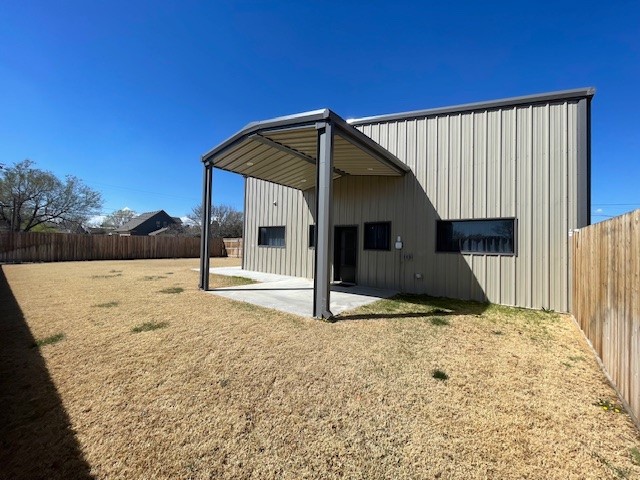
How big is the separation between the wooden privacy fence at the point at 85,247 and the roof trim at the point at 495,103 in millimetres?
18990

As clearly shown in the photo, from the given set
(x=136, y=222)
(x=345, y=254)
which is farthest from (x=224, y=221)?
(x=345, y=254)

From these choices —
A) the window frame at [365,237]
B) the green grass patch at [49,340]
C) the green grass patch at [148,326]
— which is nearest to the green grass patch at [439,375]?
the green grass patch at [148,326]

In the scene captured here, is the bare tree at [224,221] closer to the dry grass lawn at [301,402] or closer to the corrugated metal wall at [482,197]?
the corrugated metal wall at [482,197]

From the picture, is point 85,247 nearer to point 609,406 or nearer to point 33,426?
point 33,426

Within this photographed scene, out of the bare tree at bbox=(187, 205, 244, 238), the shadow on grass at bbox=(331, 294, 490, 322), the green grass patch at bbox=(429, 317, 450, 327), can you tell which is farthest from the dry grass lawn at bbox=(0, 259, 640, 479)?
the bare tree at bbox=(187, 205, 244, 238)

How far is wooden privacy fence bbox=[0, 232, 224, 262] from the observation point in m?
16.0

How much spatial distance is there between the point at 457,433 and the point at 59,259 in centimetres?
2279

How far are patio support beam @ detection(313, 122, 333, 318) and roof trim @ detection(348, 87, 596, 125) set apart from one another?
3.93 metres

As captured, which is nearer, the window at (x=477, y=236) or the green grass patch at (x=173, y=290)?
the window at (x=477, y=236)

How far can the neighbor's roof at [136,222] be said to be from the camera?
1571 inches

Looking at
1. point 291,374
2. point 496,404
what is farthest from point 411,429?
point 291,374

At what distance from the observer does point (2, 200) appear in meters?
23.0

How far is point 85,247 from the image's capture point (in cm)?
1800

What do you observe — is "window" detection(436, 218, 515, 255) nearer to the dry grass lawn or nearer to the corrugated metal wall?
the corrugated metal wall
